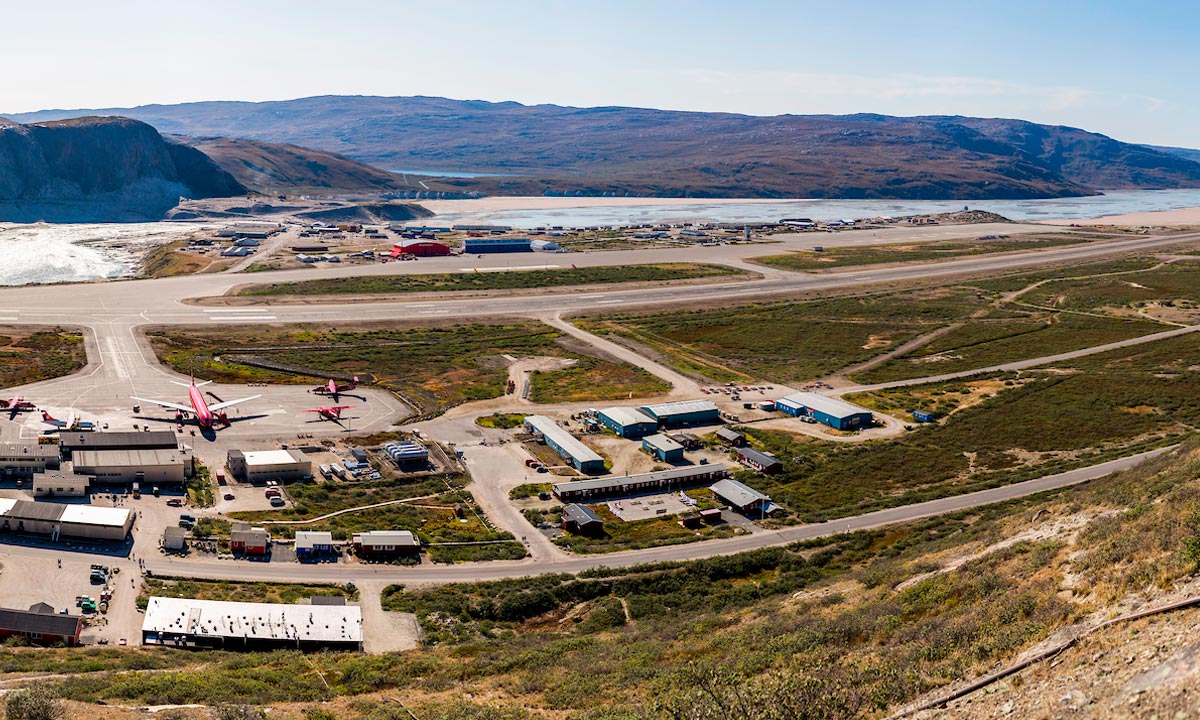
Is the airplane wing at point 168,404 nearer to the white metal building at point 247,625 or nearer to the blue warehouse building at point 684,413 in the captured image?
the white metal building at point 247,625

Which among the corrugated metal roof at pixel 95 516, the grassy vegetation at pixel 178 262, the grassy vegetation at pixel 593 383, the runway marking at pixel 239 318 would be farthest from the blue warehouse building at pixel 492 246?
the corrugated metal roof at pixel 95 516

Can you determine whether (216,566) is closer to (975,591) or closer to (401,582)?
(401,582)

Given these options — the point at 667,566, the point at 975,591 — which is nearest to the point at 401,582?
the point at 667,566

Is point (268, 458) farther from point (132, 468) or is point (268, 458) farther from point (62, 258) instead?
point (62, 258)

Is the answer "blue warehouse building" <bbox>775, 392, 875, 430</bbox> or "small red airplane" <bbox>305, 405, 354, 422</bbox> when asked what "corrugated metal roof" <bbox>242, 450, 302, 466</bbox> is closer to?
"small red airplane" <bbox>305, 405, 354, 422</bbox>

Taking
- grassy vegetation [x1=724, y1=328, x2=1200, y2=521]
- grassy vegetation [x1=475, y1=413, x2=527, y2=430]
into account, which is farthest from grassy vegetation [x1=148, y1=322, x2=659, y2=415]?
grassy vegetation [x1=724, y1=328, x2=1200, y2=521]
